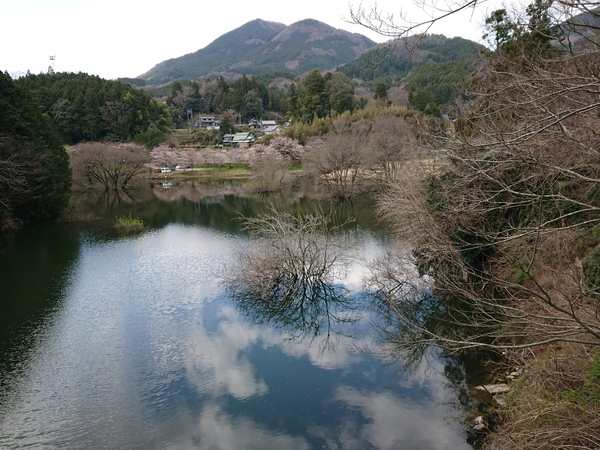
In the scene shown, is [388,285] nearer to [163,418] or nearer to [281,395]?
[281,395]

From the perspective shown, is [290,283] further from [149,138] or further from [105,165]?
[149,138]

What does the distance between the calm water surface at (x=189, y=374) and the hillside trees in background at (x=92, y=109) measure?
143 ft

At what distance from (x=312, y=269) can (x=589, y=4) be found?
11.5 metres

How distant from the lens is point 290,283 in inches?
556

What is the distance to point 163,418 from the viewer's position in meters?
8.24

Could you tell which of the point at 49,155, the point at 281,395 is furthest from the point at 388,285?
the point at 49,155

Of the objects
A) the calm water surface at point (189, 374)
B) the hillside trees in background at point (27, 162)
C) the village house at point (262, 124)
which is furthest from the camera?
the village house at point (262, 124)

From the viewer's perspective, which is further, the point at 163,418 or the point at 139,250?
the point at 139,250

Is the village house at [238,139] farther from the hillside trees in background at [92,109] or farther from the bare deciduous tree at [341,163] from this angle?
the bare deciduous tree at [341,163]

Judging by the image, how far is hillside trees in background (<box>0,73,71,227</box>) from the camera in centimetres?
2084

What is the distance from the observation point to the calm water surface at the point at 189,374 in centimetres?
779

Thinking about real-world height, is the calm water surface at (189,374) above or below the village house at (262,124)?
below

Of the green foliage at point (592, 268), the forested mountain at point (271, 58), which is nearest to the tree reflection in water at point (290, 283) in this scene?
the green foliage at point (592, 268)

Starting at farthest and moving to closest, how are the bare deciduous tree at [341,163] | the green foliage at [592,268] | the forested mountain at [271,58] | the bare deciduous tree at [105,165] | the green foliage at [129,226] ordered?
1. the forested mountain at [271,58]
2. the bare deciduous tree at [105,165]
3. the bare deciduous tree at [341,163]
4. the green foliage at [129,226]
5. the green foliage at [592,268]
